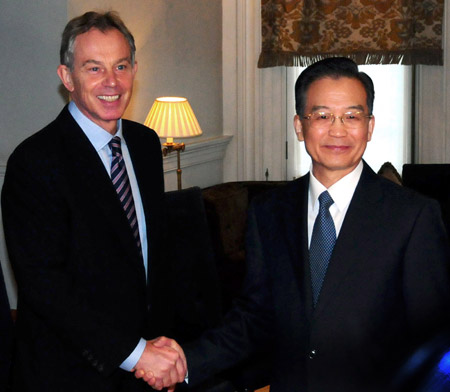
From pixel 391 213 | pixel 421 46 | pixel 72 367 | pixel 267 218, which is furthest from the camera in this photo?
pixel 421 46

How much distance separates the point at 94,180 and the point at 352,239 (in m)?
0.84

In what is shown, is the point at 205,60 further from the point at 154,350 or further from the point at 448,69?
the point at 154,350

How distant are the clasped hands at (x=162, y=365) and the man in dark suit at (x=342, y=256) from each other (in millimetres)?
422

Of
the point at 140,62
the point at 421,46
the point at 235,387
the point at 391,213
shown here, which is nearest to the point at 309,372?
the point at 391,213

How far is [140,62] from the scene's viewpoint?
454cm

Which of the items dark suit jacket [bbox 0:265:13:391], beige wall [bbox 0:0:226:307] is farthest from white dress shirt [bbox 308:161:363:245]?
beige wall [bbox 0:0:226:307]

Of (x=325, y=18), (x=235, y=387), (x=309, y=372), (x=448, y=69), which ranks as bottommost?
(x=235, y=387)

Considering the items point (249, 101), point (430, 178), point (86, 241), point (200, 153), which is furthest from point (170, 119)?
point (86, 241)

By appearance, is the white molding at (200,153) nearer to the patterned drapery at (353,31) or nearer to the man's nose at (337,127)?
the patterned drapery at (353,31)

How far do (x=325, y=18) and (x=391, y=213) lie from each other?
384 cm

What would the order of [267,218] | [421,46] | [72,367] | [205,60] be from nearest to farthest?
[267,218]
[72,367]
[421,46]
[205,60]

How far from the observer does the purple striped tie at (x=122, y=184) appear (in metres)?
2.26

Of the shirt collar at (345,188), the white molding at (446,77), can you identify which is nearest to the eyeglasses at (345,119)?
the shirt collar at (345,188)

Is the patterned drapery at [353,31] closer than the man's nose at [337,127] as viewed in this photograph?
No
